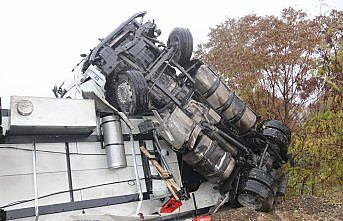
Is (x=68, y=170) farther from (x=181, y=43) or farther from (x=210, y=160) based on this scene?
(x=181, y=43)

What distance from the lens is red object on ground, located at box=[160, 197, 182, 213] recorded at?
473 cm

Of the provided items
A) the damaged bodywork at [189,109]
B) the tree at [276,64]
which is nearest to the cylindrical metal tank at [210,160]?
the damaged bodywork at [189,109]

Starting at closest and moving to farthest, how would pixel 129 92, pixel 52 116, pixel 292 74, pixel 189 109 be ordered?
pixel 52 116 → pixel 129 92 → pixel 189 109 → pixel 292 74

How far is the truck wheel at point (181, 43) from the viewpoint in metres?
5.62

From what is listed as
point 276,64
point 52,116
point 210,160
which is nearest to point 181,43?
point 210,160

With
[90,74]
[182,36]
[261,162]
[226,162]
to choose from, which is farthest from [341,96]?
[90,74]

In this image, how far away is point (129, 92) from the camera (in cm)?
496

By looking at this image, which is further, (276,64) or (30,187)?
(276,64)

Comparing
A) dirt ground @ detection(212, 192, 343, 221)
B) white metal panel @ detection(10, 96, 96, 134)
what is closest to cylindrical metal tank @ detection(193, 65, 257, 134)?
dirt ground @ detection(212, 192, 343, 221)

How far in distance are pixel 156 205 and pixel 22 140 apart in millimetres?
1948

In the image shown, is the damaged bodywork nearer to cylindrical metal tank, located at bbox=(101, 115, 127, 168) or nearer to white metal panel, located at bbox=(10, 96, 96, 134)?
cylindrical metal tank, located at bbox=(101, 115, 127, 168)

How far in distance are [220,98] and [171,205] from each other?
71.9 inches

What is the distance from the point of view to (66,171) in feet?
14.5

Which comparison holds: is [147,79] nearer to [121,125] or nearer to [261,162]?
[121,125]
